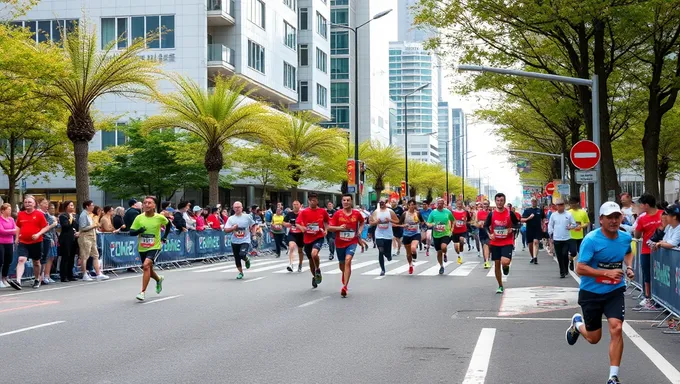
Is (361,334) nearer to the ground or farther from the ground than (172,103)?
nearer to the ground

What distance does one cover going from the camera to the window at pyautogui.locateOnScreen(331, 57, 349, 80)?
92.6 meters

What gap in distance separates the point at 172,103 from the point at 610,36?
1795 cm

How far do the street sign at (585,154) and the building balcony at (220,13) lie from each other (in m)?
33.0

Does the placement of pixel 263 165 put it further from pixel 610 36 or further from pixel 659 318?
pixel 659 318

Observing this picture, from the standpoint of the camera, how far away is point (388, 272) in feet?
71.3

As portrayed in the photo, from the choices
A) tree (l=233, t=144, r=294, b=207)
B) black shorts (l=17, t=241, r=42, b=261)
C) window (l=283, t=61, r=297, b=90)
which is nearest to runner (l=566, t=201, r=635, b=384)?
black shorts (l=17, t=241, r=42, b=261)

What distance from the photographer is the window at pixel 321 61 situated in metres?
71.6

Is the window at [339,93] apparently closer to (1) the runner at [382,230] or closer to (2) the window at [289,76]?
(2) the window at [289,76]

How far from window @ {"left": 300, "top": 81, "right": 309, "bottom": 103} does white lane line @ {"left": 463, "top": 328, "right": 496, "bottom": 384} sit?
5905cm

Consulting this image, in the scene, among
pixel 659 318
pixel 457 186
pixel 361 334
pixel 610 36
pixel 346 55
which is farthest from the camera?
pixel 457 186

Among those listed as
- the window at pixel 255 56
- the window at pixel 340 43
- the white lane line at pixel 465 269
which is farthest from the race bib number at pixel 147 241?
the window at pixel 340 43

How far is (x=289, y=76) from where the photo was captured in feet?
205

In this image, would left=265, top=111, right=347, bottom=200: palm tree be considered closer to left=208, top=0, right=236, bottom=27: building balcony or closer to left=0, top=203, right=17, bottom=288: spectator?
left=208, top=0, right=236, bottom=27: building balcony

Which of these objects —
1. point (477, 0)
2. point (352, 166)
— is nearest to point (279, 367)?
point (477, 0)
